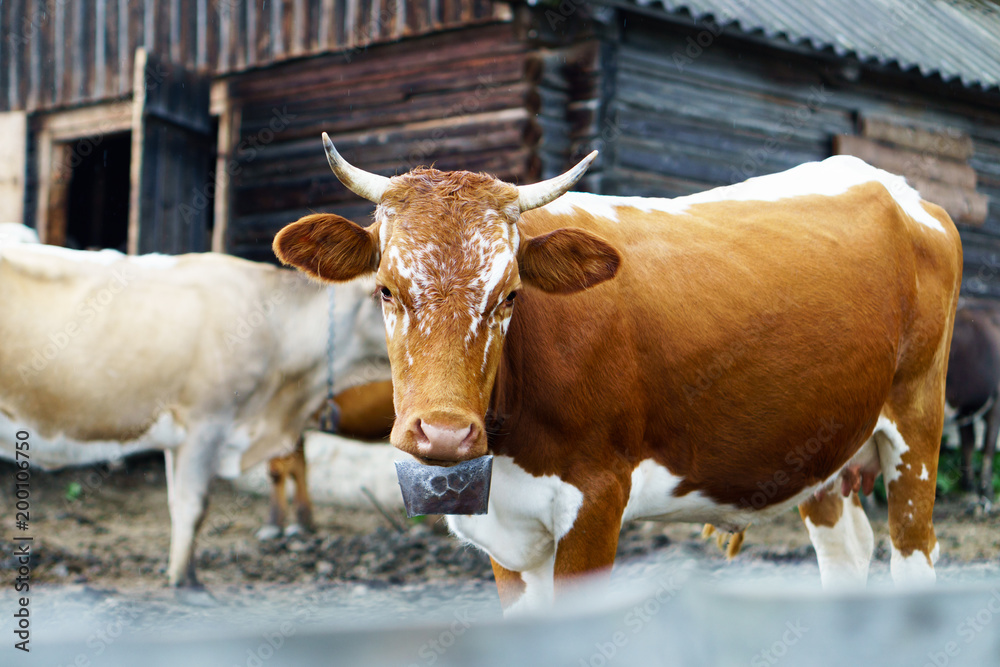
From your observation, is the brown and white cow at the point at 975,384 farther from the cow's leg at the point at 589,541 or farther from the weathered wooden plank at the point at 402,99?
the cow's leg at the point at 589,541

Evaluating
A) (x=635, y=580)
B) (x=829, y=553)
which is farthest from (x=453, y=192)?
(x=829, y=553)

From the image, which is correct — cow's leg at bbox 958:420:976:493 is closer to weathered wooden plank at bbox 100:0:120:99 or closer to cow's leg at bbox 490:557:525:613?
cow's leg at bbox 490:557:525:613

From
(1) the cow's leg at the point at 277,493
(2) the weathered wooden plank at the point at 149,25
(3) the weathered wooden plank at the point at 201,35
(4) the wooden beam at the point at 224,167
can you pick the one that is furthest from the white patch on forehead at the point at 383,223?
(2) the weathered wooden plank at the point at 149,25

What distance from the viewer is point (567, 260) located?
2.58 m

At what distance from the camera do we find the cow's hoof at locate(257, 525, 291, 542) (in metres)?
6.97

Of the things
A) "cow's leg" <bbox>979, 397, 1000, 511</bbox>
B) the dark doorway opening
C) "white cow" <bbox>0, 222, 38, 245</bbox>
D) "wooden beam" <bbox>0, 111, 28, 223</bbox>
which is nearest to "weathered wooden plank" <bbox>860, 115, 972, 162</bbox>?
"cow's leg" <bbox>979, 397, 1000, 511</bbox>

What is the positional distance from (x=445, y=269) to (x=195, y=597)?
3.30 m

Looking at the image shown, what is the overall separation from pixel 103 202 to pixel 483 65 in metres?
8.44

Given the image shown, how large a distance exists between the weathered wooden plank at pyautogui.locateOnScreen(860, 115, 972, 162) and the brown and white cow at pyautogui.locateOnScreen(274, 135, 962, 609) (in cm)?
499

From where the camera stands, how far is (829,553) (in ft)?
13.2

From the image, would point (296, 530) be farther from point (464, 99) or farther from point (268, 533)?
point (464, 99)

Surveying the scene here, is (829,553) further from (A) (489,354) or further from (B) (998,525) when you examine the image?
(B) (998,525)

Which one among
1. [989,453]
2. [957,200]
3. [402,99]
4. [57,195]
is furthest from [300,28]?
[989,453]

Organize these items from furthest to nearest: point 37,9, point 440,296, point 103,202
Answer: point 103,202 → point 37,9 → point 440,296
